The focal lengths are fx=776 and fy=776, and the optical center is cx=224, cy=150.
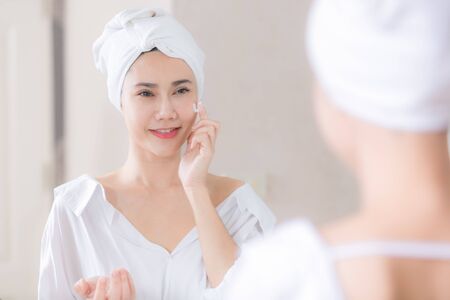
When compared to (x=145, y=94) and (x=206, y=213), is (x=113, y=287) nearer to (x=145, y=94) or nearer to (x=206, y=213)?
(x=206, y=213)

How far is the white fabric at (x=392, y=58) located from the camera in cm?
53

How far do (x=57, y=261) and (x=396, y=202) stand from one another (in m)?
0.68

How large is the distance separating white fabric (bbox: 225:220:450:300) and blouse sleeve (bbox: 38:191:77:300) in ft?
2.01

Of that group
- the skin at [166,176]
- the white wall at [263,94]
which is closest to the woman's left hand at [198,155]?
the skin at [166,176]

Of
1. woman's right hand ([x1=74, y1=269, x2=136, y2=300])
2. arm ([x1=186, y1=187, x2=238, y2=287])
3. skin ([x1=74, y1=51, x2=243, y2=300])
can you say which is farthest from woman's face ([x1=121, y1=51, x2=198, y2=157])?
woman's right hand ([x1=74, y1=269, x2=136, y2=300])

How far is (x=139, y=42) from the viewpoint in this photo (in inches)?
42.9

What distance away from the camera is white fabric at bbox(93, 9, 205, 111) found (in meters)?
1.09

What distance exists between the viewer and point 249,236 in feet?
3.63

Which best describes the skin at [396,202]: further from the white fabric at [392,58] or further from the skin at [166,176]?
the skin at [166,176]

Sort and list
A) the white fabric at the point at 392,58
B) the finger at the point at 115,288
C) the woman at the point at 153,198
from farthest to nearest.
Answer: the woman at the point at 153,198 < the finger at the point at 115,288 < the white fabric at the point at 392,58

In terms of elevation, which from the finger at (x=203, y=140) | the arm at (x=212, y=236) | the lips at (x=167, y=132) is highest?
the lips at (x=167, y=132)

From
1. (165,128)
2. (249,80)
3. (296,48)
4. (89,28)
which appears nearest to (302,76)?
(296,48)

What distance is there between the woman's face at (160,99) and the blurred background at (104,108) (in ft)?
0.51

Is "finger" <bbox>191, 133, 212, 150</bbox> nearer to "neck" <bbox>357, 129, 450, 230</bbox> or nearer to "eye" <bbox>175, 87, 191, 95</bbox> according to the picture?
"eye" <bbox>175, 87, 191, 95</bbox>
